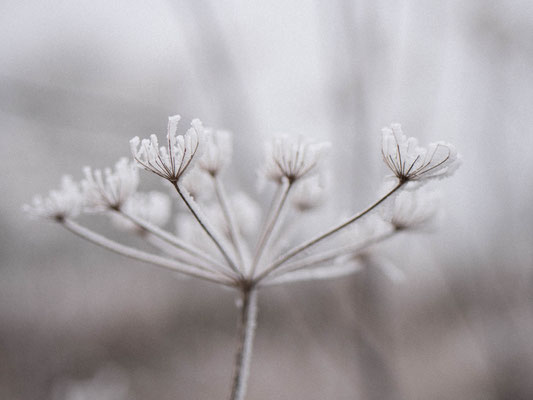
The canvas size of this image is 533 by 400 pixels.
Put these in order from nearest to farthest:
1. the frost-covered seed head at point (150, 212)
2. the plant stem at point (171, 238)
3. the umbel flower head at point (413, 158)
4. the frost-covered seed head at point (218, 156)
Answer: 1. the umbel flower head at point (413, 158)
2. the plant stem at point (171, 238)
3. the frost-covered seed head at point (218, 156)
4. the frost-covered seed head at point (150, 212)

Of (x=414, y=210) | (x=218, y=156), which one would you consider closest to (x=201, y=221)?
(x=218, y=156)

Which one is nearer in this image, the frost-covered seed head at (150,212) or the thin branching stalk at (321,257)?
the thin branching stalk at (321,257)

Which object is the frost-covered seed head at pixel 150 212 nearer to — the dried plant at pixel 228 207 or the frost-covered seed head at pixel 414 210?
the dried plant at pixel 228 207

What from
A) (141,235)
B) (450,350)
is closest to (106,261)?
(450,350)

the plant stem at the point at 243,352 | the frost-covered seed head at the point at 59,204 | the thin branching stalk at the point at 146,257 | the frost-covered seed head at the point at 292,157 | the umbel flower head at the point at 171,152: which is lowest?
the plant stem at the point at 243,352

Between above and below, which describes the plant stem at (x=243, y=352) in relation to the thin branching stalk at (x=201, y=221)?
below

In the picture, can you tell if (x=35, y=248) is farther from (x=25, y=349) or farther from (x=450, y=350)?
(x=450, y=350)

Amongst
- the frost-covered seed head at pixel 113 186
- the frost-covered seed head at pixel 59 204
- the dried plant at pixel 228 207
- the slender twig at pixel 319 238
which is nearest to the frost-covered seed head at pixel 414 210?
the dried plant at pixel 228 207
